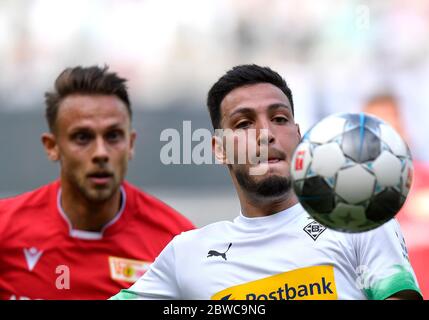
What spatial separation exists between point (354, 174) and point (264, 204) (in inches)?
37.3

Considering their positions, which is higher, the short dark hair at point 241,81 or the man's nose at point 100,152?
the man's nose at point 100,152

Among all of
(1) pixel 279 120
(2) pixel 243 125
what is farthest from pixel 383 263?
(2) pixel 243 125

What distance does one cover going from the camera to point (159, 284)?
4.44 meters

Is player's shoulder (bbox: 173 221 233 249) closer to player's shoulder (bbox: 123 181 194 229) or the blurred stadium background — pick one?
player's shoulder (bbox: 123 181 194 229)

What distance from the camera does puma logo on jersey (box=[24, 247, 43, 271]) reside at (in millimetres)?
6227

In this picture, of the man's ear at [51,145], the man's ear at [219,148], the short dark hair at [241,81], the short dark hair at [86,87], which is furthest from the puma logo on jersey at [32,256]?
the short dark hair at [241,81]

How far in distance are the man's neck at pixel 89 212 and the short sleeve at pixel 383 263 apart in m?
3.00

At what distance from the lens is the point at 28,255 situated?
20.6 ft

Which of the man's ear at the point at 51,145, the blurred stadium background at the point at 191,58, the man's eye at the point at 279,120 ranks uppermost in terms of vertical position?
the blurred stadium background at the point at 191,58

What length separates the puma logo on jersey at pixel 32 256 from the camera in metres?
6.23

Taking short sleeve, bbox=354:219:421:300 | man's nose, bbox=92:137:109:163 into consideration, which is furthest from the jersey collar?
short sleeve, bbox=354:219:421:300

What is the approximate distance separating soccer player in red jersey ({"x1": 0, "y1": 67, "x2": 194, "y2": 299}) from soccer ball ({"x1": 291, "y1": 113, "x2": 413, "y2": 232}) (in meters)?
2.84

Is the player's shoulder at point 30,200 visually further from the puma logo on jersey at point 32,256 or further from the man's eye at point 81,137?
the man's eye at point 81,137
